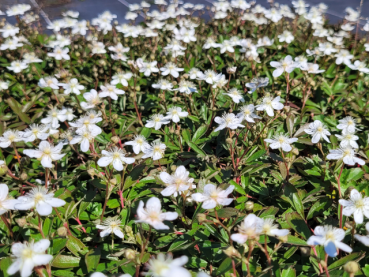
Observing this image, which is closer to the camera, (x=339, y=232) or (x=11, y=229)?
(x=339, y=232)

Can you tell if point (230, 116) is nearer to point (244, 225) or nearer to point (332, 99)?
point (244, 225)

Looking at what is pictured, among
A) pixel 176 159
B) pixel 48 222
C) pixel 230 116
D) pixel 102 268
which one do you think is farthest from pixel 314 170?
pixel 48 222

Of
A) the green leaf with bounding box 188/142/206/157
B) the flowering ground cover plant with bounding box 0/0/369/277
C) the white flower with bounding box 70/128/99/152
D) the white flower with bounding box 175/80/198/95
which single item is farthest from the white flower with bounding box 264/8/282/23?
the white flower with bounding box 70/128/99/152

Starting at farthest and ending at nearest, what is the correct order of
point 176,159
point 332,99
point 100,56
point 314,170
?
point 100,56 < point 332,99 < point 176,159 < point 314,170

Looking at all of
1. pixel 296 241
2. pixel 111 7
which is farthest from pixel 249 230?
pixel 111 7

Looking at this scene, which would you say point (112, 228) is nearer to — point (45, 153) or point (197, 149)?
point (45, 153)

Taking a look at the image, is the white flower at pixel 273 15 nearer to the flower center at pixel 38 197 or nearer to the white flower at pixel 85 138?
the white flower at pixel 85 138

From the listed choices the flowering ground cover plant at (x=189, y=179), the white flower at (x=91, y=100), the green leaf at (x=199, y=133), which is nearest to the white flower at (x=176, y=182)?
the flowering ground cover plant at (x=189, y=179)
